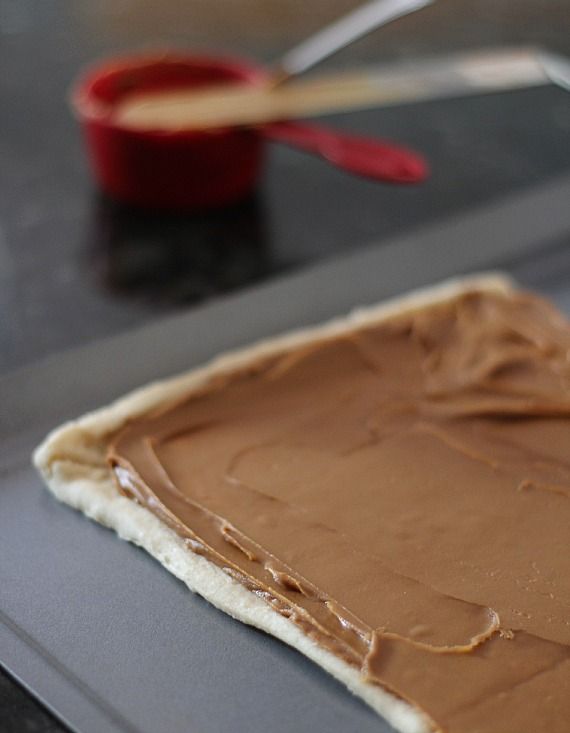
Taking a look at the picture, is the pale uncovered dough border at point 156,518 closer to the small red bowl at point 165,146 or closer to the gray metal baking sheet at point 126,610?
the gray metal baking sheet at point 126,610

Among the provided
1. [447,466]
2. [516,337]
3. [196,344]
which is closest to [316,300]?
[196,344]

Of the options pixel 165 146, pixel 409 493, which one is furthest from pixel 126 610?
pixel 165 146

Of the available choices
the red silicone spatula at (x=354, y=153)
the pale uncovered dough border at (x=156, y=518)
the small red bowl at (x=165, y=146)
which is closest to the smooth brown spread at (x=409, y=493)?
the pale uncovered dough border at (x=156, y=518)

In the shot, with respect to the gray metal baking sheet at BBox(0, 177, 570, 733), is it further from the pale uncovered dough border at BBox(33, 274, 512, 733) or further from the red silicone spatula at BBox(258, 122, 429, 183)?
the red silicone spatula at BBox(258, 122, 429, 183)

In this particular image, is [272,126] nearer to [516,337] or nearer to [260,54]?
[516,337]

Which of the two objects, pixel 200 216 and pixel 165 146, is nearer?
pixel 165 146

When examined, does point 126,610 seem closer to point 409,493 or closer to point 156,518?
point 156,518
